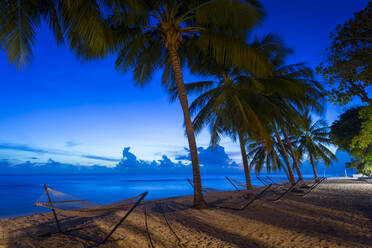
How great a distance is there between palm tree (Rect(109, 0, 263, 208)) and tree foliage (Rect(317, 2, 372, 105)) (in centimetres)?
171

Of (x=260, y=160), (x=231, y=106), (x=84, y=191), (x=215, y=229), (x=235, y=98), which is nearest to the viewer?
(x=215, y=229)

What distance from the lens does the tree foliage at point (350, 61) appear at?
3671 millimetres

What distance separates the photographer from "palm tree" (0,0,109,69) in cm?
329

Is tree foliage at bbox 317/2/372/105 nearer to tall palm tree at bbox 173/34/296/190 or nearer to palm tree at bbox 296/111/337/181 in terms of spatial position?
tall palm tree at bbox 173/34/296/190

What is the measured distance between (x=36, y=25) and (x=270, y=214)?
585cm

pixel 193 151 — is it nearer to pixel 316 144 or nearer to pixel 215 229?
pixel 215 229

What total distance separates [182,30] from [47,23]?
2.94 metres

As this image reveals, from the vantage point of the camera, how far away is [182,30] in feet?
18.3

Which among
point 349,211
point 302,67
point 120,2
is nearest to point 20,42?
point 120,2

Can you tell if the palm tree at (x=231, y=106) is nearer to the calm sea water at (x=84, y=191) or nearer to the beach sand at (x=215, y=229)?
the beach sand at (x=215, y=229)

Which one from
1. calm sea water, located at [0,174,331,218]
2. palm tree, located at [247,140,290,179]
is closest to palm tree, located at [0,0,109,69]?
calm sea water, located at [0,174,331,218]

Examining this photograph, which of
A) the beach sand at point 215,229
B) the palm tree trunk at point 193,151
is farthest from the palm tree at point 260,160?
the palm tree trunk at point 193,151

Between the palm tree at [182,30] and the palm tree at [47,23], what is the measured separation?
2.61 ft

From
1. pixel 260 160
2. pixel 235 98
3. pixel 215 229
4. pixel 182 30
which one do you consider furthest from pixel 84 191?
pixel 215 229
